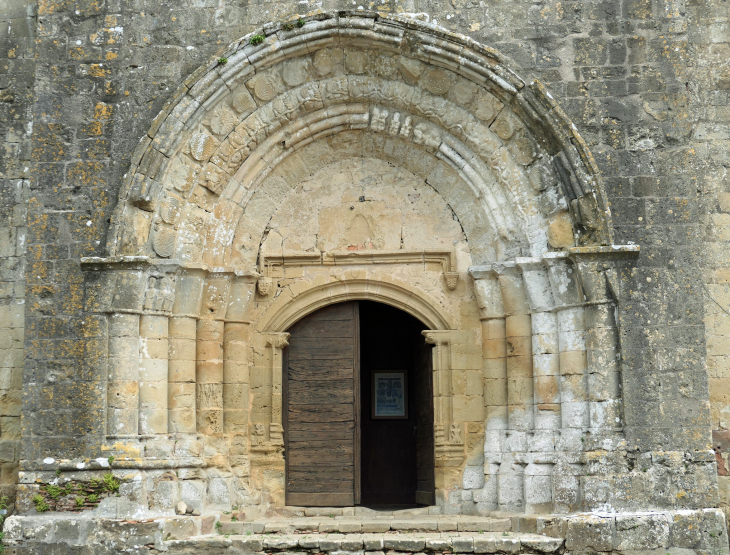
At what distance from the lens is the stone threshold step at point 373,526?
634 cm

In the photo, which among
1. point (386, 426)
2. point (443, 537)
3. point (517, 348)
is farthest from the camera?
point (386, 426)

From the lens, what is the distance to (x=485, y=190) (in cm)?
692

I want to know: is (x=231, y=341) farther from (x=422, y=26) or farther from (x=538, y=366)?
(x=422, y=26)

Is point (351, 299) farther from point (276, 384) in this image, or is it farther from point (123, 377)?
point (123, 377)

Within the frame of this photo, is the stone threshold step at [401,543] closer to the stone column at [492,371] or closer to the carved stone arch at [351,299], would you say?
the stone column at [492,371]

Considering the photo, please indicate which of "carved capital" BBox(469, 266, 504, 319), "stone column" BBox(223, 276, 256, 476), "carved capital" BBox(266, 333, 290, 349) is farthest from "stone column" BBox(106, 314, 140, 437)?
"carved capital" BBox(469, 266, 504, 319)

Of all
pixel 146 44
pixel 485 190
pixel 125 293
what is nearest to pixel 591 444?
pixel 485 190

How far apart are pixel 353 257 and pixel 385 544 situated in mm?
2545

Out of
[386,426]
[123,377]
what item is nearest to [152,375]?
[123,377]

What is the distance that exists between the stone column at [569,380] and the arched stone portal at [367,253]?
16mm

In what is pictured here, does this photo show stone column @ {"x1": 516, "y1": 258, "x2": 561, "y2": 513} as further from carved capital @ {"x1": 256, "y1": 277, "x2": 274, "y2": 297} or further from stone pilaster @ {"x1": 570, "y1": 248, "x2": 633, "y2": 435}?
carved capital @ {"x1": 256, "y1": 277, "x2": 274, "y2": 297}

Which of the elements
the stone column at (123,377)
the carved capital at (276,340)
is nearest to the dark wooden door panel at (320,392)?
the carved capital at (276,340)

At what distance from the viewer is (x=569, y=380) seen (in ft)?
20.8

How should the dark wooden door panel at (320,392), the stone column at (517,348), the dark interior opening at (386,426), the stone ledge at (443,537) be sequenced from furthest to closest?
1. the dark interior opening at (386,426)
2. the dark wooden door panel at (320,392)
3. the stone column at (517,348)
4. the stone ledge at (443,537)
